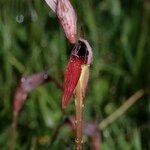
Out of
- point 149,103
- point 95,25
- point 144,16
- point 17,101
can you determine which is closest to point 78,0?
point 95,25

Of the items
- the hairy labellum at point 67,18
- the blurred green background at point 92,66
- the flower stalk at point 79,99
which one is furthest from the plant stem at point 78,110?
the blurred green background at point 92,66

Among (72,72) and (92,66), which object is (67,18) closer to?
(72,72)

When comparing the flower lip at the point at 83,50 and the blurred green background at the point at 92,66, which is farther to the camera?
the blurred green background at the point at 92,66

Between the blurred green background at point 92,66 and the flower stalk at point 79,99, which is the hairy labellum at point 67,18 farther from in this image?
the blurred green background at point 92,66

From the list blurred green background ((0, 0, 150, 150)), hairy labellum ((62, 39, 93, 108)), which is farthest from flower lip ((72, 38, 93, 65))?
blurred green background ((0, 0, 150, 150))

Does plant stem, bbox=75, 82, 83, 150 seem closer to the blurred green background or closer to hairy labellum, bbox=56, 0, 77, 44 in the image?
hairy labellum, bbox=56, 0, 77, 44

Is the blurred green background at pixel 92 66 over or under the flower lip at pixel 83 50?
over

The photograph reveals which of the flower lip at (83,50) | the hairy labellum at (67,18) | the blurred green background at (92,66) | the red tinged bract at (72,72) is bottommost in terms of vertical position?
the red tinged bract at (72,72)
